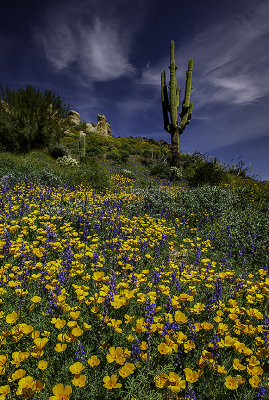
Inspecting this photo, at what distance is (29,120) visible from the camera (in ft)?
59.3

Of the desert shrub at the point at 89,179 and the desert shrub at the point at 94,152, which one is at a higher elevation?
the desert shrub at the point at 94,152

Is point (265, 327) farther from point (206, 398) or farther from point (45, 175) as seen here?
point (45, 175)

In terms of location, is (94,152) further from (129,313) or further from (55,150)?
(129,313)

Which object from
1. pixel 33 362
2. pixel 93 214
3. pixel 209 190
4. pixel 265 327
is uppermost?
pixel 209 190

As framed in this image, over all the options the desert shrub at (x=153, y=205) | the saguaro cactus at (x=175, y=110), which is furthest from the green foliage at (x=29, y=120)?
the desert shrub at (x=153, y=205)

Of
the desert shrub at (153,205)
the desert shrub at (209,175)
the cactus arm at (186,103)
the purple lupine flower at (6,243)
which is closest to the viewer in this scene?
the purple lupine flower at (6,243)

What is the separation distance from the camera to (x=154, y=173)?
59.2 ft

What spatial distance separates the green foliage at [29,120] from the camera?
17.6 meters

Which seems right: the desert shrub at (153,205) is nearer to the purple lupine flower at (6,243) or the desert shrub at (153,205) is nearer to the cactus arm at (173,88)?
the purple lupine flower at (6,243)

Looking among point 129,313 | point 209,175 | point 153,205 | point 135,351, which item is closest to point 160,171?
point 209,175

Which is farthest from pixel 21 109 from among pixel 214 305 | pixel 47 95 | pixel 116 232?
pixel 214 305

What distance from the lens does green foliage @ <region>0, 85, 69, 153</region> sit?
17562 millimetres

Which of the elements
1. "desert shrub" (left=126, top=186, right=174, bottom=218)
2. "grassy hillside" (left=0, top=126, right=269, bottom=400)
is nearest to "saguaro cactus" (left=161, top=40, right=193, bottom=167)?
"desert shrub" (left=126, top=186, right=174, bottom=218)

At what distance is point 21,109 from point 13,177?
12195 mm
